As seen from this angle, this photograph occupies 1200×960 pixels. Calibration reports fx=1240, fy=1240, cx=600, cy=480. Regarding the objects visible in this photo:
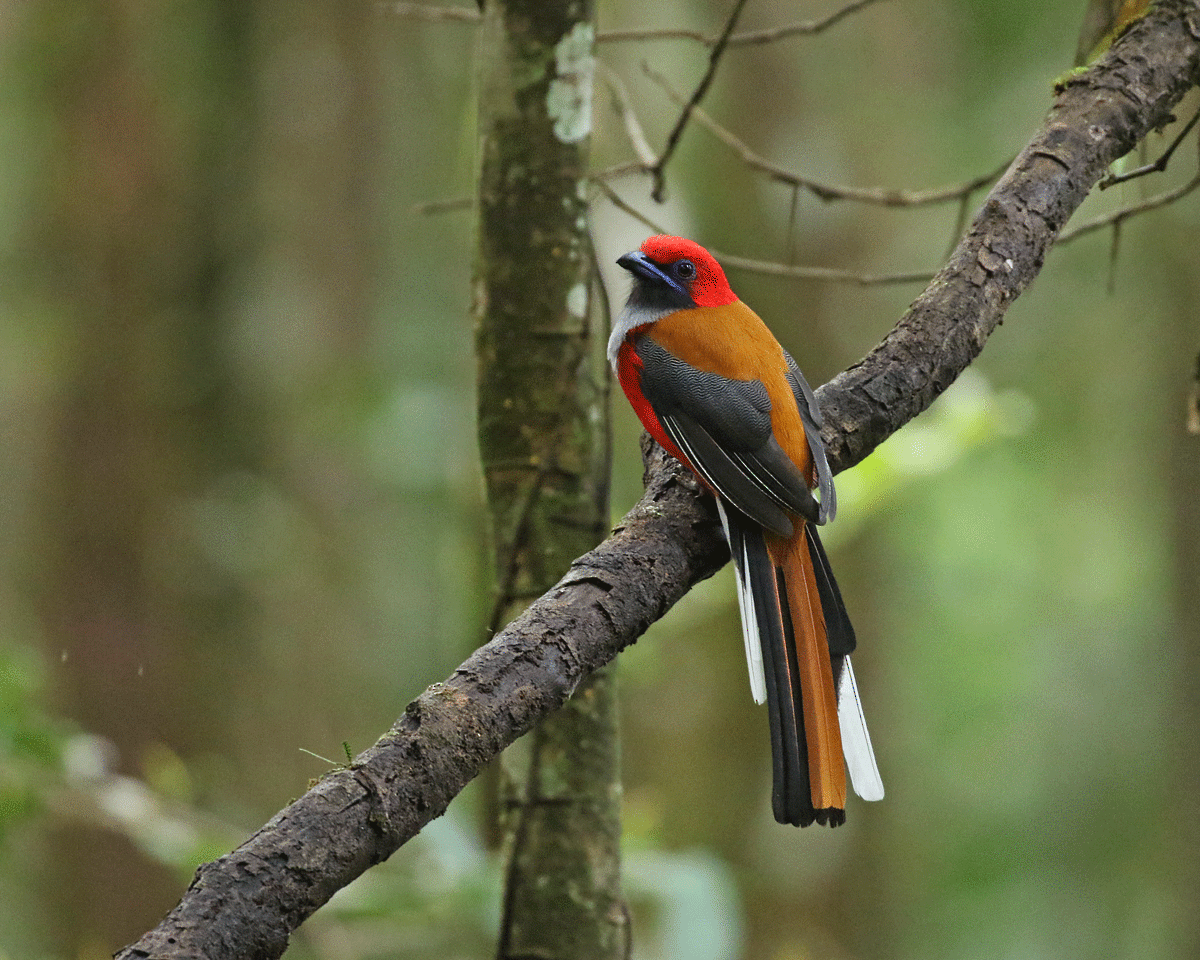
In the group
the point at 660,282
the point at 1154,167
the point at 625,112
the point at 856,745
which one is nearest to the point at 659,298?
the point at 660,282

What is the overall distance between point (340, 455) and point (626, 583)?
429 centimetres

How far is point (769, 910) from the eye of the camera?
248 inches

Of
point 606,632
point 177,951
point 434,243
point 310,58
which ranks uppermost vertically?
point 434,243

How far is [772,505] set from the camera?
8.65 feet

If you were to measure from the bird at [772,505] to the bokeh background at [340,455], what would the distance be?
0.81 meters

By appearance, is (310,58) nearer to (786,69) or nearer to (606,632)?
(786,69)

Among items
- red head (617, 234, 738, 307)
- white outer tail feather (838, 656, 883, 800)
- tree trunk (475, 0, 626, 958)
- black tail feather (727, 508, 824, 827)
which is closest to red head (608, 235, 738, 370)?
red head (617, 234, 738, 307)

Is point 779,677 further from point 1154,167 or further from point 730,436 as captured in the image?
point 1154,167

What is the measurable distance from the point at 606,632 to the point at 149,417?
4.21m

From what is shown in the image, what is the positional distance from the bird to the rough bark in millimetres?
89

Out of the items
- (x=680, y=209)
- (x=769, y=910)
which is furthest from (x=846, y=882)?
(x=680, y=209)

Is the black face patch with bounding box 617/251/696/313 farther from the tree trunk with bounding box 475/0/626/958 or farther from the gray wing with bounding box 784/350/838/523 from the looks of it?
the gray wing with bounding box 784/350/838/523

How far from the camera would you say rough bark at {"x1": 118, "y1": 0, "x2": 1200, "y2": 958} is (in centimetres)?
138

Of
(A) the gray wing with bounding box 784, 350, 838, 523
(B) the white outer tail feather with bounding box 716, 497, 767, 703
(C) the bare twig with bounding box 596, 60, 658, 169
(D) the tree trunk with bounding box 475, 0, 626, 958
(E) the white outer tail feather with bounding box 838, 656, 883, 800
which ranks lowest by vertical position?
(E) the white outer tail feather with bounding box 838, 656, 883, 800
